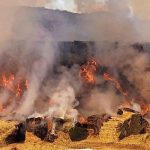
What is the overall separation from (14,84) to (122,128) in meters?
7.15

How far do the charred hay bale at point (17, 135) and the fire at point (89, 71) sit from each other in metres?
6.01

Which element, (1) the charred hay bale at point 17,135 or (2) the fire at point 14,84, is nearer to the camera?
(1) the charred hay bale at point 17,135

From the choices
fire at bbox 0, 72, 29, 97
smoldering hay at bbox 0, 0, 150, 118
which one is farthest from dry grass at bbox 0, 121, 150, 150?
fire at bbox 0, 72, 29, 97

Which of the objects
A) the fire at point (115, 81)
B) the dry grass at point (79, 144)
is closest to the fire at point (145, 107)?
the fire at point (115, 81)

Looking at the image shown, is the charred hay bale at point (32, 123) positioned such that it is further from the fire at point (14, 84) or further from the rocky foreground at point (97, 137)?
the fire at point (14, 84)

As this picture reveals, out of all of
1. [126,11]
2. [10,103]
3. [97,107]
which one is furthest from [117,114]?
[126,11]

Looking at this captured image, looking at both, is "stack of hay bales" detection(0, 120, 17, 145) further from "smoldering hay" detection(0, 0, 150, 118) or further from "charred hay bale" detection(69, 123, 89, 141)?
"charred hay bale" detection(69, 123, 89, 141)

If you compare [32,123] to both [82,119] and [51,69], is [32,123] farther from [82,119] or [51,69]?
[51,69]

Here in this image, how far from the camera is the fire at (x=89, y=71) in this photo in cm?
2148

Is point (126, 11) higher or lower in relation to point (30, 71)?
higher

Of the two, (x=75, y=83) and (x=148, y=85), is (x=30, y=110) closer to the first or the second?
(x=75, y=83)

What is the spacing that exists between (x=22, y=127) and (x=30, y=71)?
5662 millimetres

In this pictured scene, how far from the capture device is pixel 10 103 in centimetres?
2031

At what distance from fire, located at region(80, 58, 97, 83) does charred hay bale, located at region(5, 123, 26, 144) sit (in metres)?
6.01
